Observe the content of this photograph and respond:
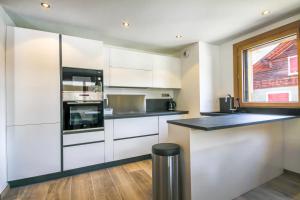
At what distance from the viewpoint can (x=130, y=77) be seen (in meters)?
3.14

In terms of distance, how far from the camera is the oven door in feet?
7.82

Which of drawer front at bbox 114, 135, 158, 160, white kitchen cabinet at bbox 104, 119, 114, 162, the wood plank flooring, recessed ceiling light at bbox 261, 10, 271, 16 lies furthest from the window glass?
white kitchen cabinet at bbox 104, 119, 114, 162

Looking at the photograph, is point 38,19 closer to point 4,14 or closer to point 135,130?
point 4,14

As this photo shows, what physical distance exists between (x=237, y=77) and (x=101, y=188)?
2.94 m

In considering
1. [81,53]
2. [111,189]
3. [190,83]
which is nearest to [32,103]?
[81,53]

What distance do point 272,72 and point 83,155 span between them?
3.28 meters

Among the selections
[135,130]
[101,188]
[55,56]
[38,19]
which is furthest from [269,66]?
[38,19]

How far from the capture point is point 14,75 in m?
2.08


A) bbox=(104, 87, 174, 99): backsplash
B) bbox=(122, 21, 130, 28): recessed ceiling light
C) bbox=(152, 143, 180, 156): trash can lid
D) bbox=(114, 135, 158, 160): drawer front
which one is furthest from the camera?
bbox=(104, 87, 174, 99): backsplash

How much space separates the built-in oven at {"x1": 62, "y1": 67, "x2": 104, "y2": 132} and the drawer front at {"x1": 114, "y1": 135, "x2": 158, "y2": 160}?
494 mm

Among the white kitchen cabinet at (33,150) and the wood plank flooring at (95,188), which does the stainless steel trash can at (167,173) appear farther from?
the white kitchen cabinet at (33,150)

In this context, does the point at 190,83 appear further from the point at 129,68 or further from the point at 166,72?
the point at 129,68

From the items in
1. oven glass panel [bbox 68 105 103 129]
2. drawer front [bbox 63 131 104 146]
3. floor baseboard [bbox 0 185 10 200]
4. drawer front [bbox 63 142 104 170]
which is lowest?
floor baseboard [bbox 0 185 10 200]

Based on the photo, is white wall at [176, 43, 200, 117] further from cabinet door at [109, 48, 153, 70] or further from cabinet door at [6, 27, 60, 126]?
cabinet door at [6, 27, 60, 126]
